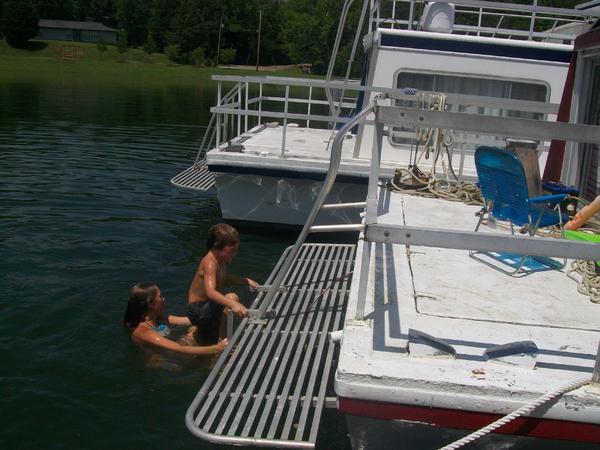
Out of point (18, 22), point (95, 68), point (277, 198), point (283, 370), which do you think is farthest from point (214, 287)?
point (18, 22)

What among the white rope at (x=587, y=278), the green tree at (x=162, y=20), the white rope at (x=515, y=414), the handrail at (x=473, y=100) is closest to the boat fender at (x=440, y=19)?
the handrail at (x=473, y=100)

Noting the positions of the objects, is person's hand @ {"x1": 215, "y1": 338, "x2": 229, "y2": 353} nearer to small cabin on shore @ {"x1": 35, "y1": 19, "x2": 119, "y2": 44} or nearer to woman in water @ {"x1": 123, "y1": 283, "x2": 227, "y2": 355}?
woman in water @ {"x1": 123, "y1": 283, "x2": 227, "y2": 355}

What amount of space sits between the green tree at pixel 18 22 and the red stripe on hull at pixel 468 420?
82.3 metres

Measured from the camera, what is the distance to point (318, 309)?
Result: 543 centimetres

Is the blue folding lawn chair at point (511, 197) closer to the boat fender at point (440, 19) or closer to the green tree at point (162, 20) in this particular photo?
the boat fender at point (440, 19)

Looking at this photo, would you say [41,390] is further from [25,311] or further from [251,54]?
[251,54]

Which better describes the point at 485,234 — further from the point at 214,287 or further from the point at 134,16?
the point at 134,16

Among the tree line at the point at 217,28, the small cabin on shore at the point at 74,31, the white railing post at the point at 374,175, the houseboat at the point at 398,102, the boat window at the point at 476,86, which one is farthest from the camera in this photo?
the small cabin on shore at the point at 74,31

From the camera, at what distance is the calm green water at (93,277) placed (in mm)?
4512

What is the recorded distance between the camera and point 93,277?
7.20 metres

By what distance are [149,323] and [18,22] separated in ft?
265

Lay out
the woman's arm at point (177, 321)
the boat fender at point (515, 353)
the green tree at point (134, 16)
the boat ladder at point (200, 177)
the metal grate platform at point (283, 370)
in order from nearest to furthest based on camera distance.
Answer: the boat fender at point (515, 353)
the metal grate platform at point (283, 370)
the woman's arm at point (177, 321)
the boat ladder at point (200, 177)
the green tree at point (134, 16)

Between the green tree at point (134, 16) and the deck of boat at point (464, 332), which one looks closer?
the deck of boat at point (464, 332)

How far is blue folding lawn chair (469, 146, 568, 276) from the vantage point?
4.93 m
